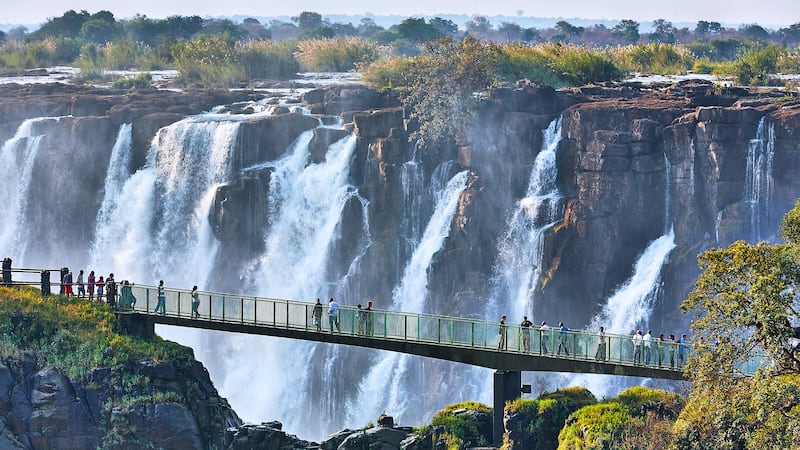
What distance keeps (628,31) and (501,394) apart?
125785 mm

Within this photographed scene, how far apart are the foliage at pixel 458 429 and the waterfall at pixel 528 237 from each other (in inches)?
872

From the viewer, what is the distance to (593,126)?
268ft

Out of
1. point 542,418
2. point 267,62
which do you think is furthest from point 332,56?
point 542,418

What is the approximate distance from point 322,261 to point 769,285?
4171 centimetres

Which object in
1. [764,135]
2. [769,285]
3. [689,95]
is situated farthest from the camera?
[689,95]

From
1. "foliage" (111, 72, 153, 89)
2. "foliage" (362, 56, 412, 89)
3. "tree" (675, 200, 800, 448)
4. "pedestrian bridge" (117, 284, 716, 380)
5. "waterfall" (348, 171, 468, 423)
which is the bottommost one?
"waterfall" (348, 171, 468, 423)

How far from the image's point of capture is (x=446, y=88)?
289 ft

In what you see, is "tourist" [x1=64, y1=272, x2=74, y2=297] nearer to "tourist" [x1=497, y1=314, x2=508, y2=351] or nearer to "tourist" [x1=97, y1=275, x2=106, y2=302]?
"tourist" [x1=97, y1=275, x2=106, y2=302]

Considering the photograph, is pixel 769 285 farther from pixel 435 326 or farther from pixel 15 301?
pixel 15 301

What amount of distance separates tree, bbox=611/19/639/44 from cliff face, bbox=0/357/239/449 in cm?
12206

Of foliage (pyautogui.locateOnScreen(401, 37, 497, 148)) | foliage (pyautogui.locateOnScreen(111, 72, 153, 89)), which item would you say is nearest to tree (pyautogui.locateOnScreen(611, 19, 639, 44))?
foliage (pyautogui.locateOnScreen(111, 72, 153, 89))

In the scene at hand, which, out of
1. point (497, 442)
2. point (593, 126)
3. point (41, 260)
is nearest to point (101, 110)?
point (41, 260)

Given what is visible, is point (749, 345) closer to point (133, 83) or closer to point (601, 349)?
point (601, 349)

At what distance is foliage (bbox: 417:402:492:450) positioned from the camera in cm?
5938
